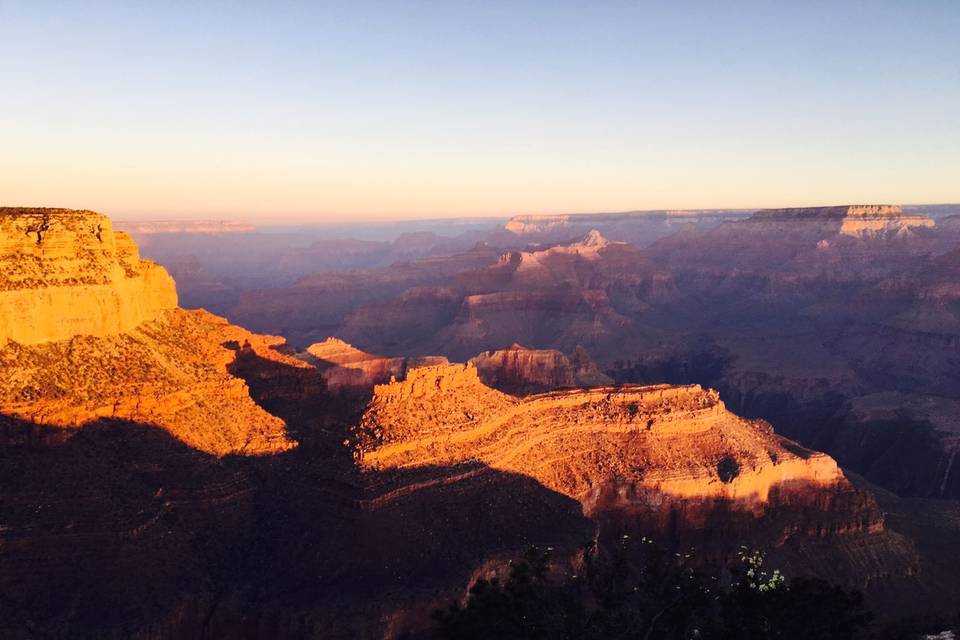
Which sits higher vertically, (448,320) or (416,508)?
(416,508)

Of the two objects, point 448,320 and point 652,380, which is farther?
point 448,320

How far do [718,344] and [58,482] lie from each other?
133821 mm

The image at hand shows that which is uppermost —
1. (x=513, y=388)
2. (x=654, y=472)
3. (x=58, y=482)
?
(x=58, y=482)

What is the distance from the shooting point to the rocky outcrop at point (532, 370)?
9794 cm

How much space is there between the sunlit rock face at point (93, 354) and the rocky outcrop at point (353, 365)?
35.2 m

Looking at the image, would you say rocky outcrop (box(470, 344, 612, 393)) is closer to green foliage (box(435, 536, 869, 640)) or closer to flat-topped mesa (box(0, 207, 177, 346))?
flat-topped mesa (box(0, 207, 177, 346))

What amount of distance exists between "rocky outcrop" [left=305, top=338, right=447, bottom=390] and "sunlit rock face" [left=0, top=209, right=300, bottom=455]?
116ft

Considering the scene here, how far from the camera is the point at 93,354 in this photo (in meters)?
39.0

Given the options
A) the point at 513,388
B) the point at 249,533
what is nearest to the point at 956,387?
the point at 513,388

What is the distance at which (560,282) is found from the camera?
18162 centimetres

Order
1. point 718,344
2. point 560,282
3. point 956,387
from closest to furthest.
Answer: point 956,387 → point 718,344 → point 560,282

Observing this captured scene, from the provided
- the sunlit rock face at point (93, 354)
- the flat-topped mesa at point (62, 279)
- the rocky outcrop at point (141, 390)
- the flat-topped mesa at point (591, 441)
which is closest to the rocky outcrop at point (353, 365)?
the rocky outcrop at point (141, 390)

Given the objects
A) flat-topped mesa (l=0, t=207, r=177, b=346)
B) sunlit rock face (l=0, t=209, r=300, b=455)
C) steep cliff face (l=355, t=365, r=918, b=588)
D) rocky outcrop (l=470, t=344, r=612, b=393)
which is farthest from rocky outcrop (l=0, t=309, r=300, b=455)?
rocky outcrop (l=470, t=344, r=612, b=393)

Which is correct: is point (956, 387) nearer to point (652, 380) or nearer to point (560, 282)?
point (652, 380)
